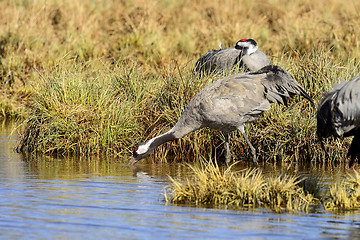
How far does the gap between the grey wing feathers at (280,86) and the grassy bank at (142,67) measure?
398mm

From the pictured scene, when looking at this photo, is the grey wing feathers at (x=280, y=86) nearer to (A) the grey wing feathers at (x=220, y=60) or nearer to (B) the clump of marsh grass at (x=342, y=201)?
(A) the grey wing feathers at (x=220, y=60)

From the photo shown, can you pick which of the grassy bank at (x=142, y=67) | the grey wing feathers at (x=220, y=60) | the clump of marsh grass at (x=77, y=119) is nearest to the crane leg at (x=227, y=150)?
the grassy bank at (x=142, y=67)

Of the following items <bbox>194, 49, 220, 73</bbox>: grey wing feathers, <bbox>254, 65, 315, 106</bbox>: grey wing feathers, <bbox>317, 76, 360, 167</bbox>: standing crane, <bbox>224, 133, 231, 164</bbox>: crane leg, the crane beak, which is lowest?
the crane beak

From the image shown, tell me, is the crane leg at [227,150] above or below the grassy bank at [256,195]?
above

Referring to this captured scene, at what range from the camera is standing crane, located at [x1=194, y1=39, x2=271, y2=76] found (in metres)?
10.5

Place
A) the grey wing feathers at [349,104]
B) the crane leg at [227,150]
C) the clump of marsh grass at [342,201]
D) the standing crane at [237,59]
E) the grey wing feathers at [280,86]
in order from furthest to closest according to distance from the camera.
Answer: the standing crane at [237,59], the crane leg at [227,150], the grey wing feathers at [280,86], the grey wing feathers at [349,104], the clump of marsh grass at [342,201]

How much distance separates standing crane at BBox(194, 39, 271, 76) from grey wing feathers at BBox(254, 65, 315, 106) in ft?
4.29

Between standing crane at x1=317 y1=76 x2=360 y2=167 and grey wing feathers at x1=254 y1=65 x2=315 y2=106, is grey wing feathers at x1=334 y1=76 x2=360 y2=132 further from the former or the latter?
grey wing feathers at x1=254 y1=65 x2=315 y2=106

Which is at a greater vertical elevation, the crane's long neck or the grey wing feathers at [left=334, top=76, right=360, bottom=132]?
the grey wing feathers at [left=334, top=76, right=360, bottom=132]

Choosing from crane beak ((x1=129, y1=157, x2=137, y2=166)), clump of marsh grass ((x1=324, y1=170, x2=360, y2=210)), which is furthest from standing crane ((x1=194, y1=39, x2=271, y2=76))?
clump of marsh grass ((x1=324, y1=170, x2=360, y2=210))

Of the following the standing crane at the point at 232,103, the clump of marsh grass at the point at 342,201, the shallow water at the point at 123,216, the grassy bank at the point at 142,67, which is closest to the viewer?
the shallow water at the point at 123,216

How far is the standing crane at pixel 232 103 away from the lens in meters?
8.43

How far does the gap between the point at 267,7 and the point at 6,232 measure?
1613 centimetres

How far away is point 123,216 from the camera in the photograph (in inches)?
232
